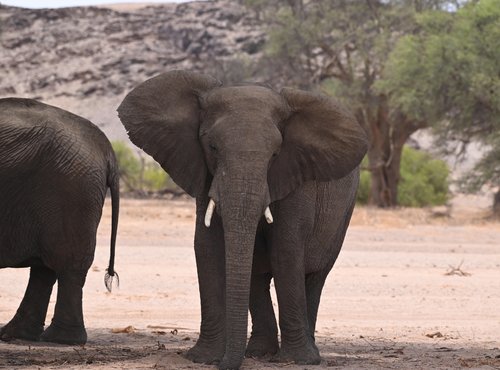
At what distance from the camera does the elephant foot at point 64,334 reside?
10062mm

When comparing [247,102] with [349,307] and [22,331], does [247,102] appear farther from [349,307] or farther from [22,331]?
[349,307]

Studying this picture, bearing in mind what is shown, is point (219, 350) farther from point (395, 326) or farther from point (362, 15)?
point (362, 15)

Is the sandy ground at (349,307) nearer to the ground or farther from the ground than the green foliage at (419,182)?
farther from the ground

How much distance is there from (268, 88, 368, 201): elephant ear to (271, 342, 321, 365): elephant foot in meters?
1.15

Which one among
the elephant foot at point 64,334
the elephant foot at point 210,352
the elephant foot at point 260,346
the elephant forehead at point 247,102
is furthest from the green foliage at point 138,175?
the elephant forehead at point 247,102

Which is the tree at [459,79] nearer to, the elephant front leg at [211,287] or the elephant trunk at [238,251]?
the elephant front leg at [211,287]

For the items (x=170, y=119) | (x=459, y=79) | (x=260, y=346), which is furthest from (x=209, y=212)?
(x=459, y=79)

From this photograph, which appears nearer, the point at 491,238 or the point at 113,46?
the point at 491,238

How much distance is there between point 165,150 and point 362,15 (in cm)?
3429

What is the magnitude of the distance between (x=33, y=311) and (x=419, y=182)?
122 ft

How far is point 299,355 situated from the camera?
8.65m

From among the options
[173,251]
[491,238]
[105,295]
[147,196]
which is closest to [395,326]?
[105,295]

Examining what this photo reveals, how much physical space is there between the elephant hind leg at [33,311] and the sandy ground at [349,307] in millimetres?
168

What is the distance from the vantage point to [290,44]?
136ft
